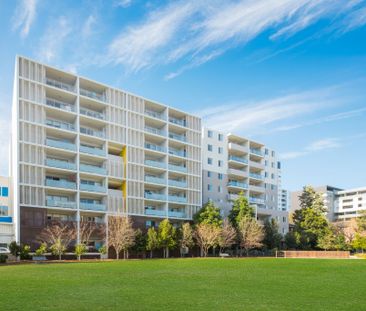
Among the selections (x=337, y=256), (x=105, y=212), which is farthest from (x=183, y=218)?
(x=337, y=256)

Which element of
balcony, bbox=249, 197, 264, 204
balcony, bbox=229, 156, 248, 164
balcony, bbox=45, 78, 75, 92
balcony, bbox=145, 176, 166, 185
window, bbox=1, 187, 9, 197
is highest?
balcony, bbox=45, 78, 75, 92

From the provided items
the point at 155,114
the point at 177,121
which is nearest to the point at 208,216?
the point at 177,121

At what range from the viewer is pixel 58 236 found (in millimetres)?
45594

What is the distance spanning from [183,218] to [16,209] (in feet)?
88.5

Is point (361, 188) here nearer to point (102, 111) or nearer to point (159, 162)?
point (159, 162)

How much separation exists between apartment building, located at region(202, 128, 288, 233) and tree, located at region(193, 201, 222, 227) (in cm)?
792

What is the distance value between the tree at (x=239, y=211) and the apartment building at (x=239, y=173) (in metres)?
4.31

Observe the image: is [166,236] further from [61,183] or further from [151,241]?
[61,183]

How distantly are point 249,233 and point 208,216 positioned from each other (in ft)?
23.7

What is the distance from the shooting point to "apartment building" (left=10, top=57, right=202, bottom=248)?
47531mm

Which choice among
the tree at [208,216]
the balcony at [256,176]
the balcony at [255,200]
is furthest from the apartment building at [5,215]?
the balcony at [256,176]

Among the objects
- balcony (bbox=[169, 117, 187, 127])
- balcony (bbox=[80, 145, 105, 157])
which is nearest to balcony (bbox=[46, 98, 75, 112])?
balcony (bbox=[80, 145, 105, 157])

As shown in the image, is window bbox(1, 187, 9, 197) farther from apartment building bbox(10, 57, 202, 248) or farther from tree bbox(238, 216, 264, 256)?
tree bbox(238, 216, 264, 256)

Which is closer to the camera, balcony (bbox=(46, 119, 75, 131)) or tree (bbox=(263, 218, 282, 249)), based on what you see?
balcony (bbox=(46, 119, 75, 131))
